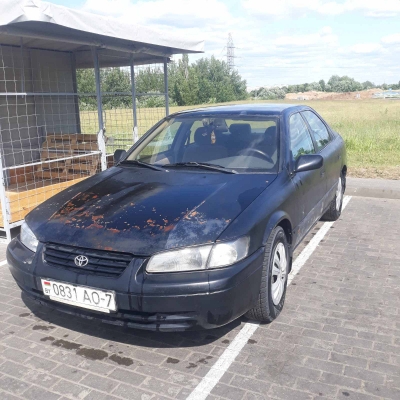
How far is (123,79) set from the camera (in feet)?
32.5

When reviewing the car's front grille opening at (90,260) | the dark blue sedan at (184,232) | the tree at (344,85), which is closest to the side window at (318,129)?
the dark blue sedan at (184,232)

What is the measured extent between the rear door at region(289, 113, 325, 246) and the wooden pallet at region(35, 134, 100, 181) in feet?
13.6

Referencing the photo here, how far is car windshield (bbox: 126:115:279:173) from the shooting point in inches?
158

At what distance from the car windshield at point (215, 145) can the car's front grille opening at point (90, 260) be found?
1.43 meters

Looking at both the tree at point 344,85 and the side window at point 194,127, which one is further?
the tree at point 344,85

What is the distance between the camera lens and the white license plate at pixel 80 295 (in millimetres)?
2826

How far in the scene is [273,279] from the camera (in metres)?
3.54

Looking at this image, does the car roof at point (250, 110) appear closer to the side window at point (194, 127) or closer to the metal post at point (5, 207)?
the side window at point (194, 127)

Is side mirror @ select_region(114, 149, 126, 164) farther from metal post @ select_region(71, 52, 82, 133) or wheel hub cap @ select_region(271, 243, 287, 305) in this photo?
metal post @ select_region(71, 52, 82, 133)

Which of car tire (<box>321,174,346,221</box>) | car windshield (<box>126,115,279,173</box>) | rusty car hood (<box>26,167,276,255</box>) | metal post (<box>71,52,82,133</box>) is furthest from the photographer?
metal post (<box>71,52,82,133</box>)

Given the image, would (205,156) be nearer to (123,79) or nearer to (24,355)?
(24,355)

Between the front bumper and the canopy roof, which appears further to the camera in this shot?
the canopy roof

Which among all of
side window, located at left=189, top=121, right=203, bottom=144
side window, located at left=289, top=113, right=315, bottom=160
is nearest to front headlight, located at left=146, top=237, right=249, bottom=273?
side window, located at left=289, top=113, right=315, bottom=160

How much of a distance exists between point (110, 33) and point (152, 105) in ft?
15.6
